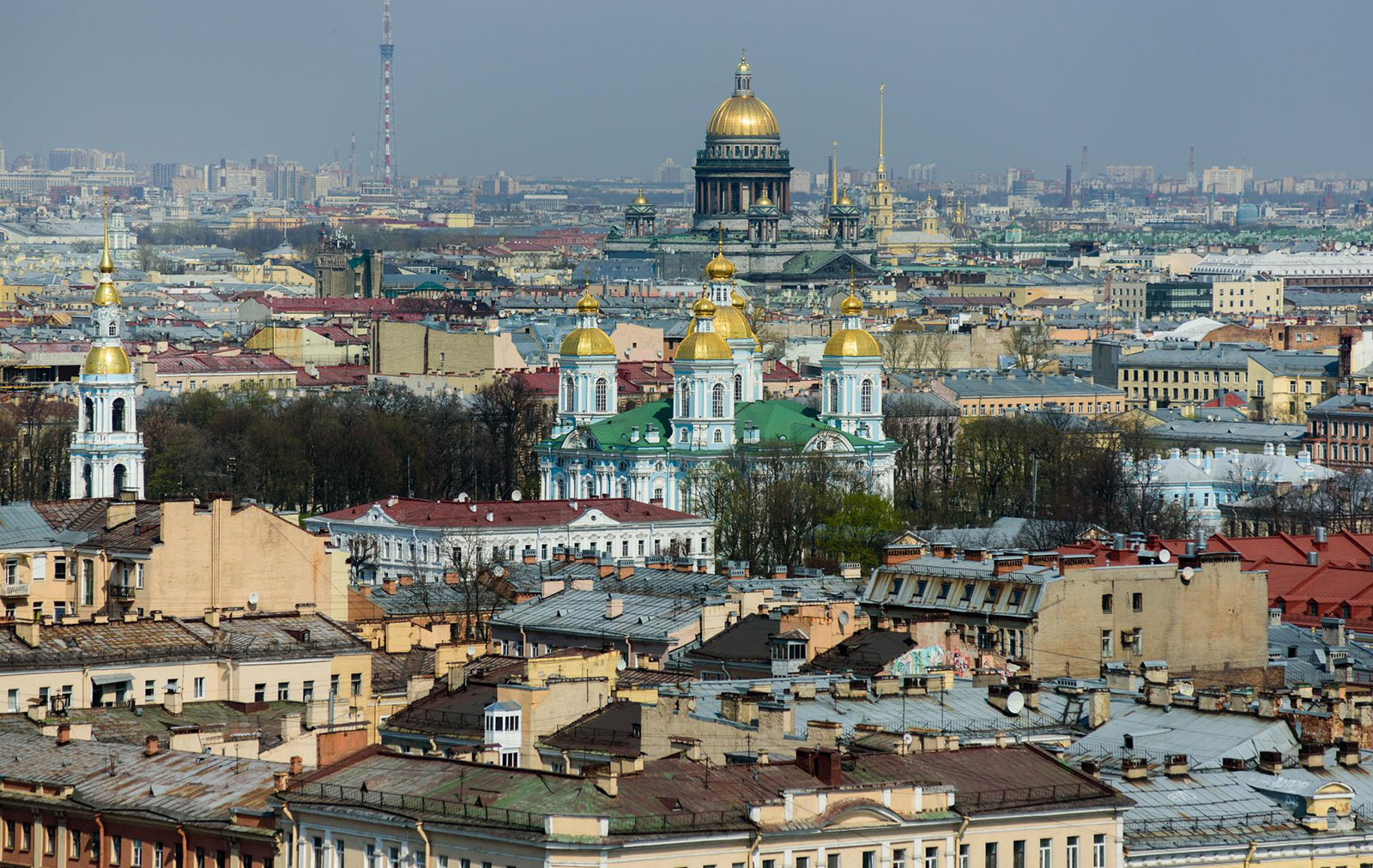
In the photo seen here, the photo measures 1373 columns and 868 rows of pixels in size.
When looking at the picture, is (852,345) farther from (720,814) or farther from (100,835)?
(720,814)

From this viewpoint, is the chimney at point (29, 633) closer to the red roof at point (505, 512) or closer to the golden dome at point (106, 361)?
the golden dome at point (106, 361)

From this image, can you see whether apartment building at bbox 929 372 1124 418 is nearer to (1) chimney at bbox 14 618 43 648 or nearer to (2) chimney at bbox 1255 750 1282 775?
(1) chimney at bbox 14 618 43 648

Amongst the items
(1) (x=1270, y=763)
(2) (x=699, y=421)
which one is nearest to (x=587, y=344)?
(2) (x=699, y=421)

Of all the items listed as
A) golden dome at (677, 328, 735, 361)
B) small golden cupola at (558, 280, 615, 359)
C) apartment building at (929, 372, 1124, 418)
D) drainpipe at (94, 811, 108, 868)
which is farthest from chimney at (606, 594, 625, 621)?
apartment building at (929, 372, 1124, 418)

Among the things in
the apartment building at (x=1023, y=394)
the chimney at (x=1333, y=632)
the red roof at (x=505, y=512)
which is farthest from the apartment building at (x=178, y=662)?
the apartment building at (x=1023, y=394)

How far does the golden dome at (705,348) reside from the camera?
80.3 meters

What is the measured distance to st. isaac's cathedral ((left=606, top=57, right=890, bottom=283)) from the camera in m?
175

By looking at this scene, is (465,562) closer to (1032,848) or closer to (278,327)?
(1032,848)

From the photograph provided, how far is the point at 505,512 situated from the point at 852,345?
1674 centimetres

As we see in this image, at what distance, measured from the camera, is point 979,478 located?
84.1 meters

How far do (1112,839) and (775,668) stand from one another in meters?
11.8

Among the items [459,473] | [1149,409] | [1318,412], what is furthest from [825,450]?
[1149,409]

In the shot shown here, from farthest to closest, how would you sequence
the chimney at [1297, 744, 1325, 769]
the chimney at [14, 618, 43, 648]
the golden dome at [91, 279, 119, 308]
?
1. the golden dome at [91, 279, 119, 308]
2. the chimney at [14, 618, 43, 648]
3. the chimney at [1297, 744, 1325, 769]

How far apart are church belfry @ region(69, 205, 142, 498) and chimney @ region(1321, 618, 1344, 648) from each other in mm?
20862
